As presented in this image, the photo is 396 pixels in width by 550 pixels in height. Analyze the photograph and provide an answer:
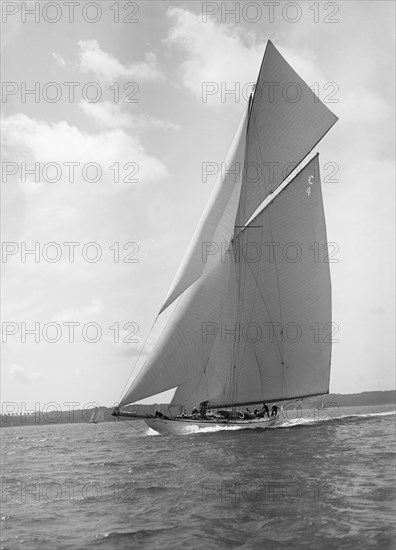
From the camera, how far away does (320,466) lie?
56.8ft

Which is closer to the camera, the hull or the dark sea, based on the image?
the dark sea

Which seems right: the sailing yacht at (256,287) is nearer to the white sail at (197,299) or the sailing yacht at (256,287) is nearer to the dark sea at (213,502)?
the white sail at (197,299)

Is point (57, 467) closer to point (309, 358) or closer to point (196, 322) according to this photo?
point (196, 322)

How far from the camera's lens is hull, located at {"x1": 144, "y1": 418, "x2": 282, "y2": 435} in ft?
109

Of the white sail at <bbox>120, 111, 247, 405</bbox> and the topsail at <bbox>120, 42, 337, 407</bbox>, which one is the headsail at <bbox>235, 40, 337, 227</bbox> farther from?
the white sail at <bbox>120, 111, 247, 405</bbox>

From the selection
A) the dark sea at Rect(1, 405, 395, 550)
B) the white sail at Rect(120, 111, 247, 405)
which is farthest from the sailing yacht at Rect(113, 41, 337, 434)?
the dark sea at Rect(1, 405, 395, 550)

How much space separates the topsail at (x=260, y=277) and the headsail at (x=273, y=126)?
0.07m

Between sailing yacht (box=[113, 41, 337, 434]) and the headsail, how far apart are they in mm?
70

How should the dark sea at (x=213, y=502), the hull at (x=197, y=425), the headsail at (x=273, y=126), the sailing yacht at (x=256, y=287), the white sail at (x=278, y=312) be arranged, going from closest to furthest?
the dark sea at (x=213, y=502) → the sailing yacht at (x=256, y=287) → the hull at (x=197, y=425) → the white sail at (x=278, y=312) → the headsail at (x=273, y=126)

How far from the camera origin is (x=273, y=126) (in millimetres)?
38031

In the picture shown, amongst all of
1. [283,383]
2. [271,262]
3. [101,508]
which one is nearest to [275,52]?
[271,262]

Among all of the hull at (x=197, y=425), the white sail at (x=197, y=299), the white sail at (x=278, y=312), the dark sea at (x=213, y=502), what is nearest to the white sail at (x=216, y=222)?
the white sail at (x=197, y=299)

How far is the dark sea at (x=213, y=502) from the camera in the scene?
987 cm

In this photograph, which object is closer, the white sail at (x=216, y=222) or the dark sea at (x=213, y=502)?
the dark sea at (x=213, y=502)
